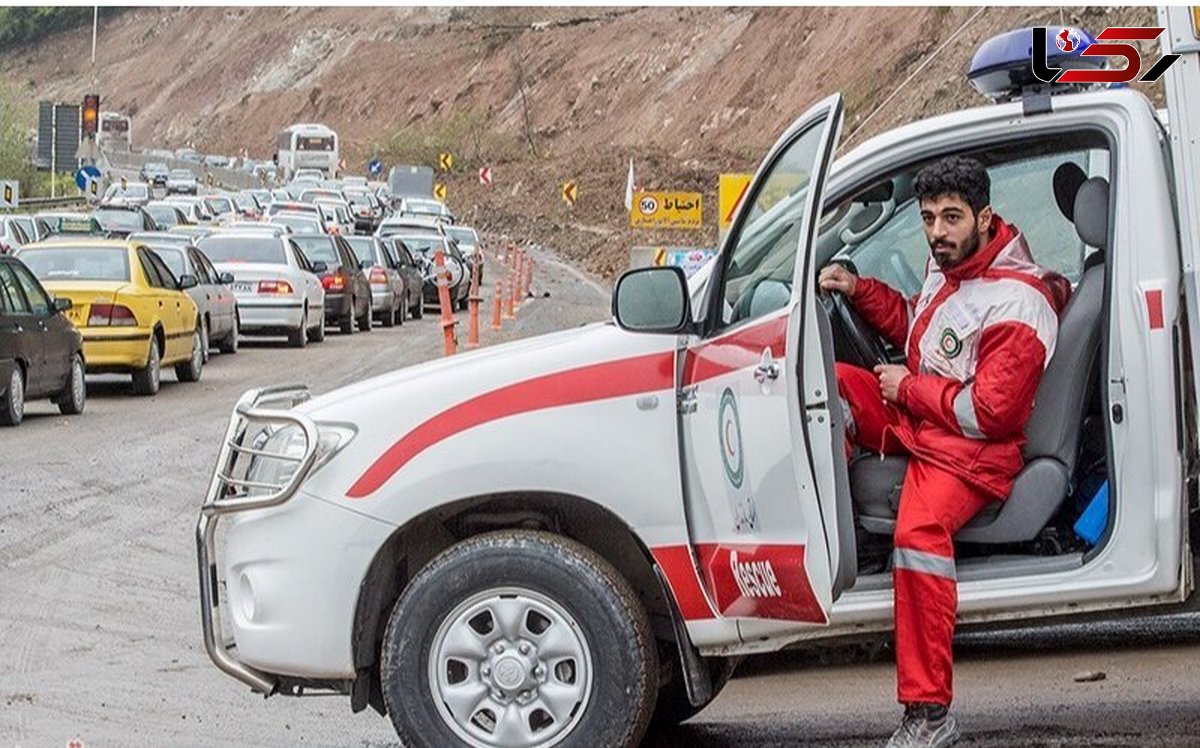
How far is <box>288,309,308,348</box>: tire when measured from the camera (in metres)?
30.3

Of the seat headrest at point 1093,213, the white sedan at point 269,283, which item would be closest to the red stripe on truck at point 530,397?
the seat headrest at point 1093,213

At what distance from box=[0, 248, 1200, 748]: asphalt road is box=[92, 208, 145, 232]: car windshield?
33.3 meters

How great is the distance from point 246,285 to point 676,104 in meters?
57.9

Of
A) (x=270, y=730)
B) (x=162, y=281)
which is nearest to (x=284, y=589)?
(x=270, y=730)

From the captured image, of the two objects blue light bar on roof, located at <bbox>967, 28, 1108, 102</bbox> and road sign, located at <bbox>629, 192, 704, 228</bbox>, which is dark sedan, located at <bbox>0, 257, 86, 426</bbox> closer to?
road sign, located at <bbox>629, 192, 704, 228</bbox>

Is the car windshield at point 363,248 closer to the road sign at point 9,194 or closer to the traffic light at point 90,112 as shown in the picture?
the road sign at point 9,194

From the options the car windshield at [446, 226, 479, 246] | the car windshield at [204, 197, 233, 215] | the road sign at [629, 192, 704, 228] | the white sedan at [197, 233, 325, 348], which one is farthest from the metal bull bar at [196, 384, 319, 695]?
the car windshield at [204, 197, 233, 215]

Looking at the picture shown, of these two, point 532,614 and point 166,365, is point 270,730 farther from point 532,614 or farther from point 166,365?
point 166,365

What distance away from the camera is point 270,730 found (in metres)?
7.41

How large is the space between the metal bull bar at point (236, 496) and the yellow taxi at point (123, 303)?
1517 cm

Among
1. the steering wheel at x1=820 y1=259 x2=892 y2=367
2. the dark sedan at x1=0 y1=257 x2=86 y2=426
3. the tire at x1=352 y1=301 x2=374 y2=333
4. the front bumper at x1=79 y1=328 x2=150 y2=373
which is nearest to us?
the steering wheel at x1=820 y1=259 x2=892 y2=367

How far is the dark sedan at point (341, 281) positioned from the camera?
3381 centimetres

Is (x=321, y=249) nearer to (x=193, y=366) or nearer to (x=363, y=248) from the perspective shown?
(x=363, y=248)

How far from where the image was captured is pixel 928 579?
232 inches
